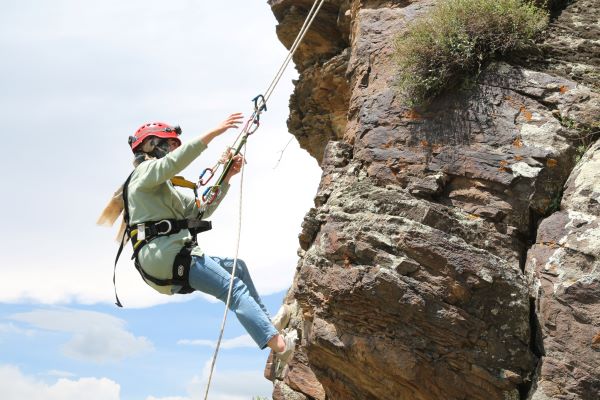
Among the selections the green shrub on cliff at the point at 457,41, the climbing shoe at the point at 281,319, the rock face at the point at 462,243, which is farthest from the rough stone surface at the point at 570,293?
the climbing shoe at the point at 281,319

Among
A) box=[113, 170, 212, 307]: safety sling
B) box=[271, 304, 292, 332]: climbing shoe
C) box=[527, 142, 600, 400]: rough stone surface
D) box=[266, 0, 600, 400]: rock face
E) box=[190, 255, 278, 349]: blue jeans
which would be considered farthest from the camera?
box=[271, 304, 292, 332]: climbing shoe

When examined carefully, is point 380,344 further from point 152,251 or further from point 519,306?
point 152,251

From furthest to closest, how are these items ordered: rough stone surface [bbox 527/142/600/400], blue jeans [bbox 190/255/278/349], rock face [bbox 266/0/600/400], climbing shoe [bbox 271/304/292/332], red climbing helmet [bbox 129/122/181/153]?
climbing shoe [bbox 271/304/292/332], red climbing helmet [bbox 129/122/181/153], blue jeans [bbox 190/255/278/349], rock face [bbox 266/0/600/400], rough stone surface [bbox 527/142/600/400]

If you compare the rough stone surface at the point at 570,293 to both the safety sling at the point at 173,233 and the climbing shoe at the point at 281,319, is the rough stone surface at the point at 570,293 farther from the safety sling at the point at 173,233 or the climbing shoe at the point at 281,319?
the safety sling at the point at 173,233

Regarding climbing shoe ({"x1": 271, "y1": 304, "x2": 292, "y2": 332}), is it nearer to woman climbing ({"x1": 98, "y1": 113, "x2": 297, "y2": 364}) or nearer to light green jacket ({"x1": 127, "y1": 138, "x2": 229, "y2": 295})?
woman climbing ({"x1": 98, "y1": 113, "x2": 297, "y2": 364})

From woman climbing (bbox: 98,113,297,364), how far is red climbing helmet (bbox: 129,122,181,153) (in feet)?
1.17

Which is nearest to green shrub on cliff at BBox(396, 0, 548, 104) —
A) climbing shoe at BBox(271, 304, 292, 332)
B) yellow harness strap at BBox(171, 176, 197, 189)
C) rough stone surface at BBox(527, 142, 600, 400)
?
rough stone surface at BBox(527, 142, 600, 400)

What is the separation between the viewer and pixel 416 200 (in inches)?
328

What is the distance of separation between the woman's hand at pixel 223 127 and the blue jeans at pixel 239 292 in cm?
127

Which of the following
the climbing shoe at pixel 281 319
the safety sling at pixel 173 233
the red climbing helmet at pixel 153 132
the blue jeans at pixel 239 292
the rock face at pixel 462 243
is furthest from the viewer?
the climbing shoe at pixel 281 319

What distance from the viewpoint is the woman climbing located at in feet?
25.9

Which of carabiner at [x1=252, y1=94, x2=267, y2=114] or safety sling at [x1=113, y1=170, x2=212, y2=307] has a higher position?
carabiner at [x1=252, y1=94, x2=267, y2=114]

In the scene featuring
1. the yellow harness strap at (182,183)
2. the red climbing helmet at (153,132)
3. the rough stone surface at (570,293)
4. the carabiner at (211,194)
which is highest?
the red climbing helmet at (153,132)

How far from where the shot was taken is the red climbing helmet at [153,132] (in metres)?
8.85
